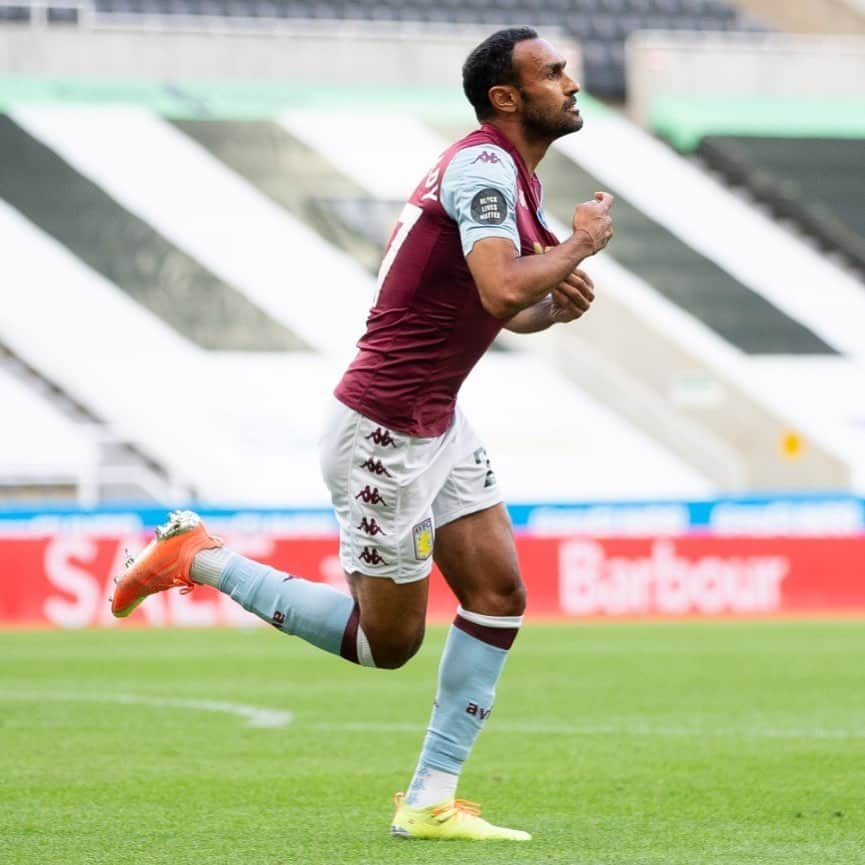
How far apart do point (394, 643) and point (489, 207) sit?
1253 millimetres

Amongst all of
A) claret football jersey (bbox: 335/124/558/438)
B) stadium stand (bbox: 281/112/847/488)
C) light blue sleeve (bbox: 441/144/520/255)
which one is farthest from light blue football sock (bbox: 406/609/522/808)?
stadium stand (bbox: 281/112/847/488)

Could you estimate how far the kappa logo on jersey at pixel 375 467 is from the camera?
532 cm

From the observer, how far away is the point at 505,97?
17.4 ft

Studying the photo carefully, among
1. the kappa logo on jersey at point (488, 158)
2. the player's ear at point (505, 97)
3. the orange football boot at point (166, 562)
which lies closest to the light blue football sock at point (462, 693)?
the orange football boot at point (166, 562)

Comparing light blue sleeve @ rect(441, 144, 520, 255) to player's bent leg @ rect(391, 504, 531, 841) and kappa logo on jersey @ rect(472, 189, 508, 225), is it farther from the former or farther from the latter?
player's bent leg @ rect(391, 504, 531, 841)

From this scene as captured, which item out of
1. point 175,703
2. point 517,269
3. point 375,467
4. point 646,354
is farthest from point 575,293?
point 646,354

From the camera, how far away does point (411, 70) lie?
26219 mm

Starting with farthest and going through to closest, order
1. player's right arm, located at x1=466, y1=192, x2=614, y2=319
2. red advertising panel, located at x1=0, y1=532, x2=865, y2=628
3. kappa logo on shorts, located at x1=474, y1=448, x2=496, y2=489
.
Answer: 1. red advertising panel, located at x1=0, y1=532, x2=865, y2=628
2. kappa logo on shorts, located at x1=474, y1=448, x2=496, y2=489
3. player's right arm, located at x1=466, y1=192, x2=614, y2=319

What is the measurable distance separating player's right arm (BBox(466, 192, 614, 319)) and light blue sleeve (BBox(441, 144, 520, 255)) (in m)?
0.04

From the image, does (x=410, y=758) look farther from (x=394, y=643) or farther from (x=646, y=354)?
(x=646, y=354)

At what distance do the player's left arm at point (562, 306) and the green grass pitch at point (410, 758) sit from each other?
1.44 meters

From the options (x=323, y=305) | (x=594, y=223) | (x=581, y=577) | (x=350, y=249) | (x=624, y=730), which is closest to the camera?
(x=594, y=223)

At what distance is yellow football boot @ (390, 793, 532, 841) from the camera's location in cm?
530

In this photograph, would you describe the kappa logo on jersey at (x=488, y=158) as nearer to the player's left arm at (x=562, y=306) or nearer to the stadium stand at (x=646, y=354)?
the player's left arm at (x=562, y=306)
